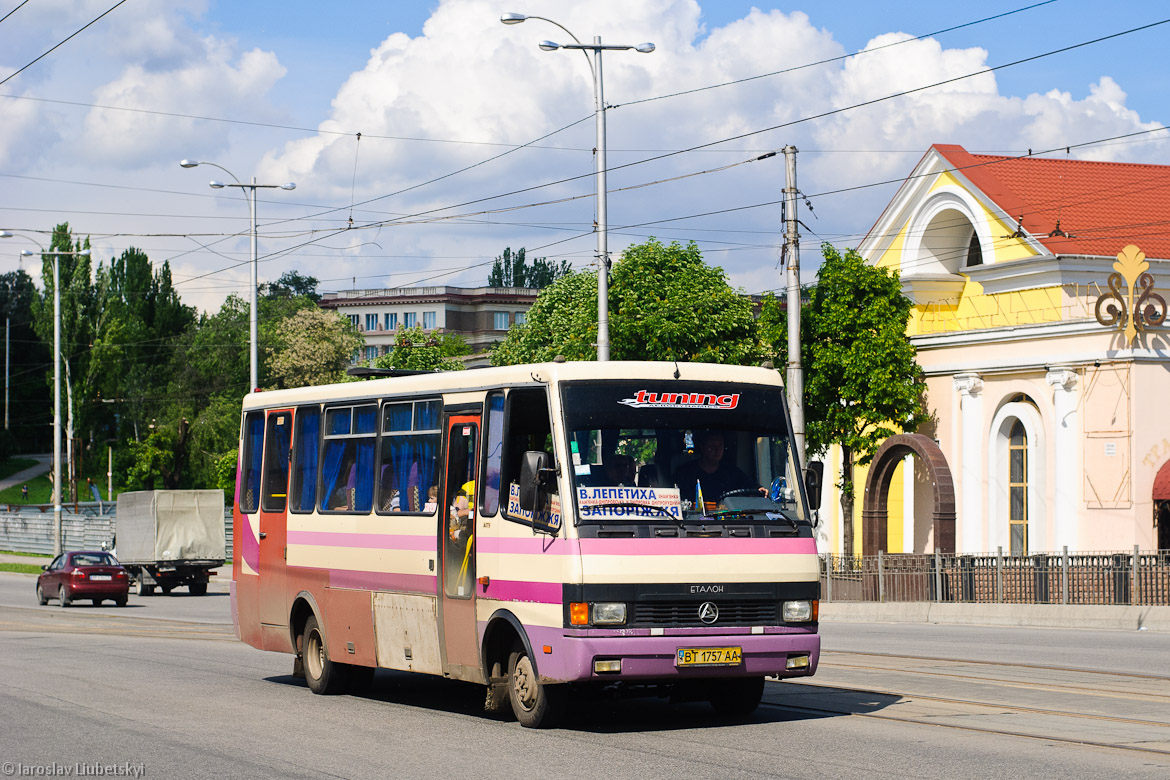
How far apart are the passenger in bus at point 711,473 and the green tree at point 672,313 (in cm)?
3424

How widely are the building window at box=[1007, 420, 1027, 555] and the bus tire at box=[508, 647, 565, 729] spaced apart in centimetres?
3057

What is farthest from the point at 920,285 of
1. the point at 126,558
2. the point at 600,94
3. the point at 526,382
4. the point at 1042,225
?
the point at 526,382

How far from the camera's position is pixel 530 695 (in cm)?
1181

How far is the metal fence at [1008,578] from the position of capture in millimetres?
29031

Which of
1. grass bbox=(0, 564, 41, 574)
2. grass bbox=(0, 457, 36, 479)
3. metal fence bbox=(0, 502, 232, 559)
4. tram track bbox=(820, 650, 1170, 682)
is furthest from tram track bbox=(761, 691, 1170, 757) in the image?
grass bbox=(0, 457, 36, 479)

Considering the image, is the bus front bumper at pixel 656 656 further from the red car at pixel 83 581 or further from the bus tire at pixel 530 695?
the red car at pixel 83 581

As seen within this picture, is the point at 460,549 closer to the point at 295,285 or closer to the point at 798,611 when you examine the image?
the point at 798,611

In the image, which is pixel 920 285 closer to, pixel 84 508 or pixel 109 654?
pixel 109 654

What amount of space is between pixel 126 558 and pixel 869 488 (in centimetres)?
2163

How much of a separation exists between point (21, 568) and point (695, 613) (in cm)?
5603

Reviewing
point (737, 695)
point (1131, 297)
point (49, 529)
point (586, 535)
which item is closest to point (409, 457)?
point (586, 535)

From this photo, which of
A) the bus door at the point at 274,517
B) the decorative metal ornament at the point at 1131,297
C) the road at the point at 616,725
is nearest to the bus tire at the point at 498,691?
the road at the point at 616,725

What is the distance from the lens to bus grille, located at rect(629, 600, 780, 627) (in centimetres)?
1129

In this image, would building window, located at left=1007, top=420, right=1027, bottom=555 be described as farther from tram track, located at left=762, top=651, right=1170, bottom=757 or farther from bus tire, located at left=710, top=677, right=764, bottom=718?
bus tire, located at left=710, top=677, right=764, bottom=718
